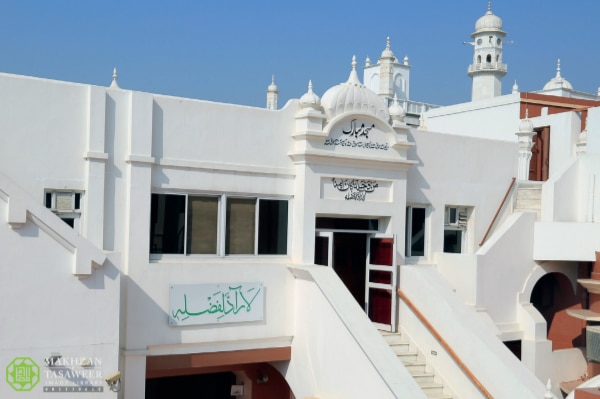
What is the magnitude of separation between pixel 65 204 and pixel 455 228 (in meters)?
8.11

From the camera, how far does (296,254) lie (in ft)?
39.8

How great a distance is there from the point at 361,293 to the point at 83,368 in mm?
6690

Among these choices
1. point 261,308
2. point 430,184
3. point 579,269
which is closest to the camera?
point 261,308

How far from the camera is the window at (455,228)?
1470cm

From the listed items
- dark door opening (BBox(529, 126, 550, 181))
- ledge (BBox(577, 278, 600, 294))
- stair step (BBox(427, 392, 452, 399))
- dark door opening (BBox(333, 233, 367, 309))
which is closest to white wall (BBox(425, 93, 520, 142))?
dark door opening (BBox(529, 126, 550, 181))

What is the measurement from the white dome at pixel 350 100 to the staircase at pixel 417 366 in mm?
4081

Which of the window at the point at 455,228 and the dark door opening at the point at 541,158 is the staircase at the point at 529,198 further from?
the dark door opening at the point at 541,158

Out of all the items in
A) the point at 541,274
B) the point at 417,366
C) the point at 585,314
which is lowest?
the point at 417,366

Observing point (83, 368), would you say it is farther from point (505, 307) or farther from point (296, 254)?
point (505, 307)

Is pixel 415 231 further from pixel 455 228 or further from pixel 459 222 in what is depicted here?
pixel 459 222

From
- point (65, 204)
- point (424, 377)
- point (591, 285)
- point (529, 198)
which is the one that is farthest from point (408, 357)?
point (65, 204)

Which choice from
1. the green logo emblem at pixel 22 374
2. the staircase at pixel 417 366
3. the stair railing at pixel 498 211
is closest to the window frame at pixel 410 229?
the stair railing at pixel 498 211

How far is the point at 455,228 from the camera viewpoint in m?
14.8

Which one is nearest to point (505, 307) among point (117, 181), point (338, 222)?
point (338, 222)
